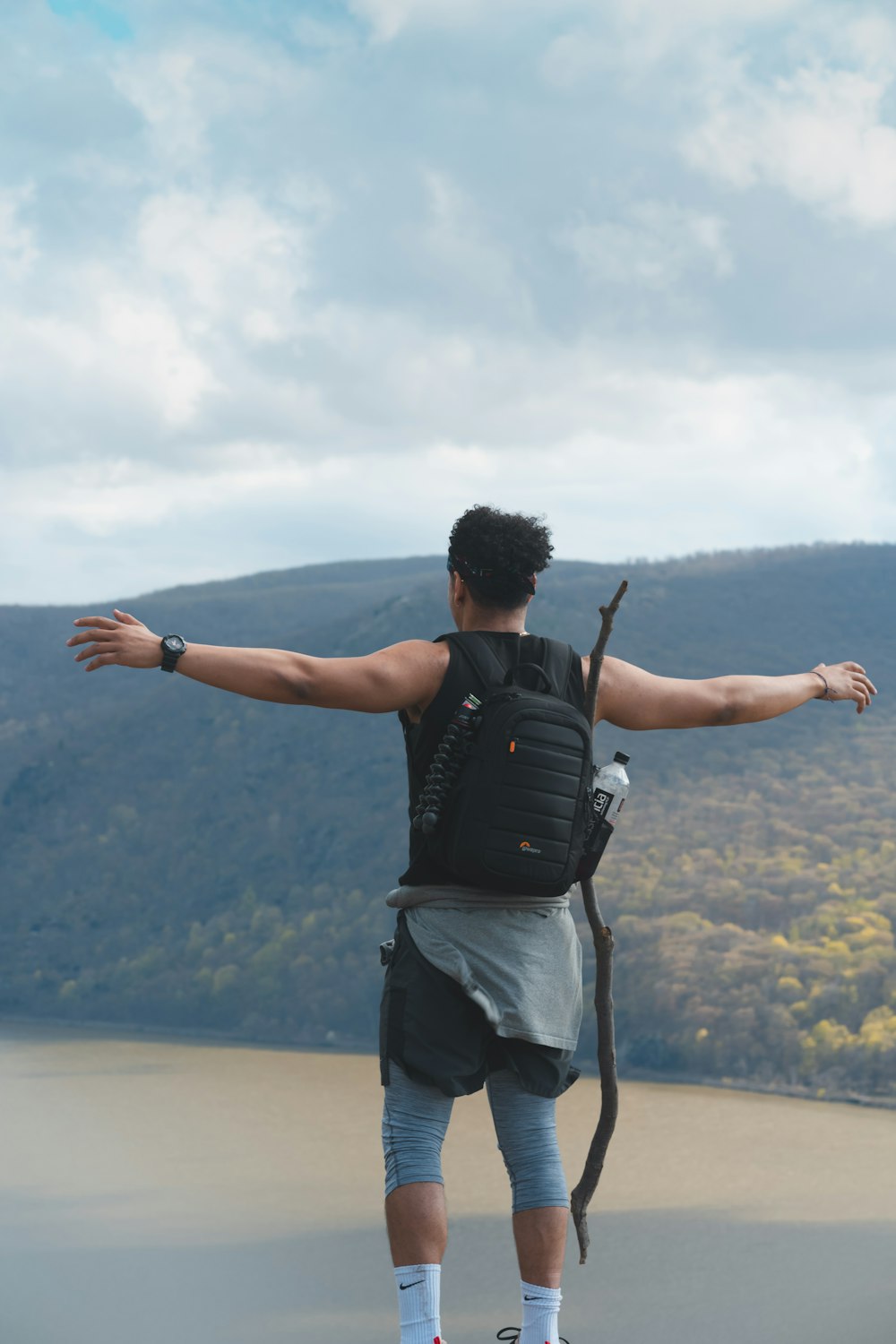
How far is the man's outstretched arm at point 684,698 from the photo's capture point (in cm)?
270

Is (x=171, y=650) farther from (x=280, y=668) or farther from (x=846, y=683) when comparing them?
(x=846, y=683)

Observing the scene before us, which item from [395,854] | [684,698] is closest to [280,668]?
[684,698]

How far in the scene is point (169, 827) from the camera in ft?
79.7

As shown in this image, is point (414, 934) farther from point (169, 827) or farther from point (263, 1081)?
point (169, 827)

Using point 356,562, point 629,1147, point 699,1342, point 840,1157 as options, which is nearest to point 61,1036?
point 629,1147

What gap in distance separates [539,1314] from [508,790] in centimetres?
91

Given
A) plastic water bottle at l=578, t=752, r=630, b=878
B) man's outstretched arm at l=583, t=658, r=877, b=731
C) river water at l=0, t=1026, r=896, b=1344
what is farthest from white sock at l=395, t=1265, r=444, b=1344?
river water at l=0, t=1026, r=896, b=1344

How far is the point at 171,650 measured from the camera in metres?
2.35

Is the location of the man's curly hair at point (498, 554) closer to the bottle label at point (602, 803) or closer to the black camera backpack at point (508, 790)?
the black camera backpack at point (508, 790)

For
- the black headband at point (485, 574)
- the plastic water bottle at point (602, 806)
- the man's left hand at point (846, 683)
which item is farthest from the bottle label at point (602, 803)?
the man's left hand at point (846, 683)

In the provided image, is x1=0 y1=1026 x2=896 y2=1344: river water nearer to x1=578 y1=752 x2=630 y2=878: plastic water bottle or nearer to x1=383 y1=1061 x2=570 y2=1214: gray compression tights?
x1=383 y1=1061 x2=570 y2=1214: gray compression tights

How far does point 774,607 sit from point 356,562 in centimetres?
2406

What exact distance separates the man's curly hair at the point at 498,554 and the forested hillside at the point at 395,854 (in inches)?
457

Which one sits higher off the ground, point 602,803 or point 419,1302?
point 602,803
